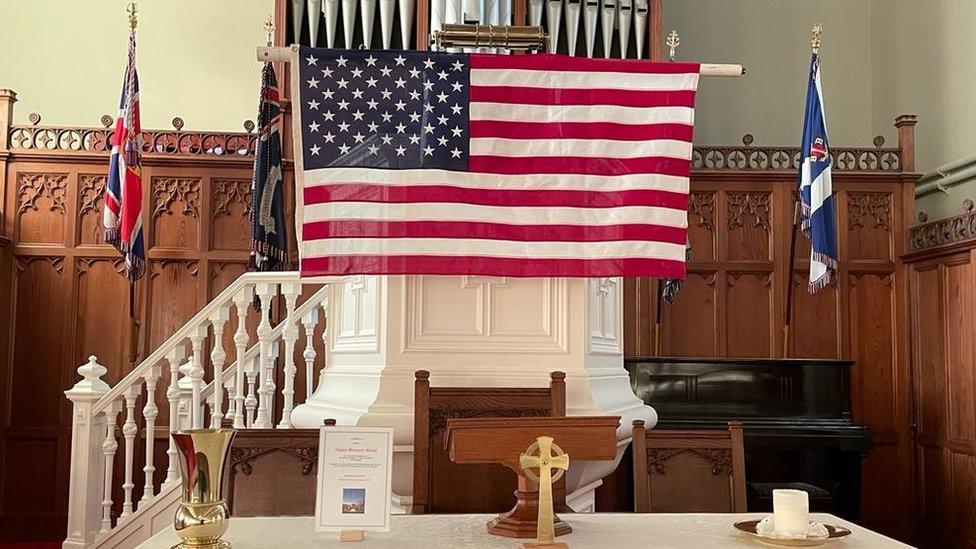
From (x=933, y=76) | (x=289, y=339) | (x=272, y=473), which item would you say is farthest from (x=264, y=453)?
(x=933, y=76)

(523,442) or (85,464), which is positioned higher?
(523,442)

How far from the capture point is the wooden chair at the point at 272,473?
2830mm

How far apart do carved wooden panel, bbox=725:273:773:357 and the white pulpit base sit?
4.28 metres

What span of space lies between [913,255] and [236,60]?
591cm

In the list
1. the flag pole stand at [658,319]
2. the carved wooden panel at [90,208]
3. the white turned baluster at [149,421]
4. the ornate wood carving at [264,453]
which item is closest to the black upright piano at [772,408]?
the flag pole stand at [658,319]

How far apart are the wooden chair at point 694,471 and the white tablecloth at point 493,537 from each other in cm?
63

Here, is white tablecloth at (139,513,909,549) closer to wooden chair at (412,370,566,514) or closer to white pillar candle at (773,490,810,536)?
white pillar candle at (773,490,810,536)

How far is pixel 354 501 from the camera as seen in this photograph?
2.13m

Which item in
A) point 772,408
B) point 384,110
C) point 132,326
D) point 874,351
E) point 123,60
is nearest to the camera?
point 384,110

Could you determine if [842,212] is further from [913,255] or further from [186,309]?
[186,309]

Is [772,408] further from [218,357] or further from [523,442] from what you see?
[523,442]

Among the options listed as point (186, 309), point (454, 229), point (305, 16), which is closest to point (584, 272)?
point (454, 229)

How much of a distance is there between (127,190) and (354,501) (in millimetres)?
5195

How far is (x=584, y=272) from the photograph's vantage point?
336 cm
